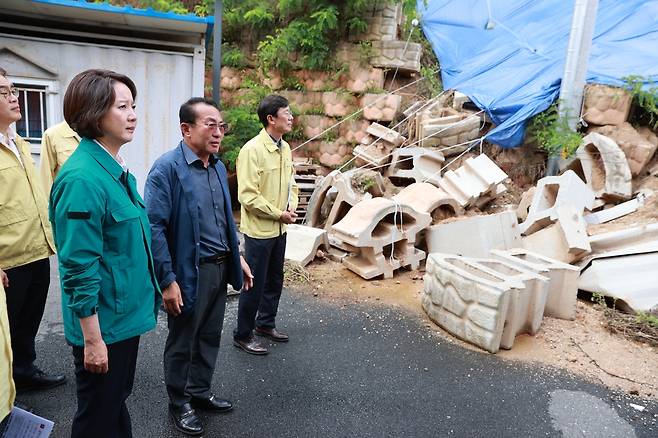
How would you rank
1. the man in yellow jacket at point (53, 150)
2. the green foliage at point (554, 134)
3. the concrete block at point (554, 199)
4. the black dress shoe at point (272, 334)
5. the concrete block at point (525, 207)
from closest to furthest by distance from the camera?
1. the man in yellow jacket at point (53, 150)
2. the black dress shoe at point (272, 334)
3. the concrete block at point (554, 199)
4. the concrete block at point (525, 207)
5. the green foliage at point (554, 134)

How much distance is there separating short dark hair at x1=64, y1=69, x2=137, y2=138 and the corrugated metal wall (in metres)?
4.44

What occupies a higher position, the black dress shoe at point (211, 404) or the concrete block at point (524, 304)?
the concrete block at point (524, 304)

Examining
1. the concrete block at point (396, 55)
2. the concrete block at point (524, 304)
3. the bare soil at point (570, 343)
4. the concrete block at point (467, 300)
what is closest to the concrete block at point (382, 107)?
the concrete block at point (396, 55)

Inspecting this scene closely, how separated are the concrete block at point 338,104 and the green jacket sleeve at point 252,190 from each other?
5543 millimetres

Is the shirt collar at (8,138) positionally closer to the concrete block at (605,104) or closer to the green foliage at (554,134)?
the green foliage at (554,134)

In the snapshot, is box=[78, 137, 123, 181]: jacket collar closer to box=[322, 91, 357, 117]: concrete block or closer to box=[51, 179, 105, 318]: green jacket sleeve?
box=[51, 179, 105, 318]: green jacket sleeve

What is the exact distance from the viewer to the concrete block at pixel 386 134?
7727 mm

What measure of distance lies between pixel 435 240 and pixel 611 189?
2.74 meters

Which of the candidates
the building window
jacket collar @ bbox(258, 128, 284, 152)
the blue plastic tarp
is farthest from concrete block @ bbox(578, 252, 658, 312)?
the building window

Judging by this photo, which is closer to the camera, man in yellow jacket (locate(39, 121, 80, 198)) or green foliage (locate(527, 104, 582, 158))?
man in yellow jacket (locate(39, 121, 80, 198))

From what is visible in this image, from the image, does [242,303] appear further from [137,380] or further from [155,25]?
[155,25]

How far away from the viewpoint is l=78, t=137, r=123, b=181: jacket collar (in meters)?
1.84

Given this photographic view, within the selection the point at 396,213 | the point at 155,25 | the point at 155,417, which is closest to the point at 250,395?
the point at 155,417

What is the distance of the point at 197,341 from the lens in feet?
9.16
